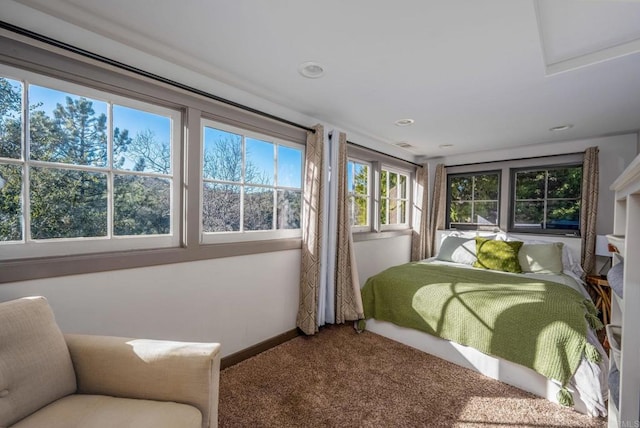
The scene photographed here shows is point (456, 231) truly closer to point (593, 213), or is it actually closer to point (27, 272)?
point (593, 213)

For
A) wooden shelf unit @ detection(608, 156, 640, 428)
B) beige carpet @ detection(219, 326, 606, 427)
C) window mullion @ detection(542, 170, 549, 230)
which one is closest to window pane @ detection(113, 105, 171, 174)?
beige carpet @ detection(219, 326, 606, 427)

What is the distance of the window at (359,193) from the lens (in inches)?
135

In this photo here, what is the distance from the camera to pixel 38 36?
1312mm

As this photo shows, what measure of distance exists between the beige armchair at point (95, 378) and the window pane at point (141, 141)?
0.91 meters

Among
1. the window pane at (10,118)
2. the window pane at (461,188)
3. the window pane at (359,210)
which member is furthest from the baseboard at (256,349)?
the window pane at (461,188)

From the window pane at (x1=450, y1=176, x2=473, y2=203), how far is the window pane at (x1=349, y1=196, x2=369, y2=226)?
1.78 m

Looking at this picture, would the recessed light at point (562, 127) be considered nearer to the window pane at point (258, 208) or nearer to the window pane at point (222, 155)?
the window pane at point (258, 208)

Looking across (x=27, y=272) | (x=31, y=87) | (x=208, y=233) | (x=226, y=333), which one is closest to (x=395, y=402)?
(x=226, y=333)

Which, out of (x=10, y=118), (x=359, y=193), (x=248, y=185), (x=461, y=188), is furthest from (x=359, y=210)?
(x=10, y=118)

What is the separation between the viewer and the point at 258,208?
2.41 meters

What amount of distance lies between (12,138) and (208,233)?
43.9 inches

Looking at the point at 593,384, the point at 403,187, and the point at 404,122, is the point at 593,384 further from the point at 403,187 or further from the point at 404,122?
the point at 403,187

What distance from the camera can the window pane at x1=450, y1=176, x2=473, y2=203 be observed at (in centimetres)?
431

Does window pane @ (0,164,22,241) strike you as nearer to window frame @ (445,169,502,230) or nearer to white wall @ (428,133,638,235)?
window frame @ (445,169,502,230)
